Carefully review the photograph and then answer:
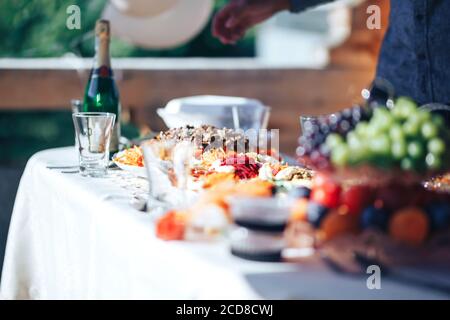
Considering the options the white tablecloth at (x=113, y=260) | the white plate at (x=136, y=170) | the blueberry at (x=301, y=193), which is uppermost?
the blueberry at (x=301, y=193)

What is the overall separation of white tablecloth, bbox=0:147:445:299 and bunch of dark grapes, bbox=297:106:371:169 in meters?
0.17

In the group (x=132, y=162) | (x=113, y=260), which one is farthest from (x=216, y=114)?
(x=113, y=260)

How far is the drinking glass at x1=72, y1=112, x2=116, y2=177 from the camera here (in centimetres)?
177

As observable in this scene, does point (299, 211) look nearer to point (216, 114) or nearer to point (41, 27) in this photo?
point (216, 114)

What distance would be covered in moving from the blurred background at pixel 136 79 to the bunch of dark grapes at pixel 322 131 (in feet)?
7.51

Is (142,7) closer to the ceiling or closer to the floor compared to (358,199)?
closer to the ceiling

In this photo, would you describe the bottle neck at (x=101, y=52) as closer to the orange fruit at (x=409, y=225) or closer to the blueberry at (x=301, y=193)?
the blueberry at (x=301, y=193)

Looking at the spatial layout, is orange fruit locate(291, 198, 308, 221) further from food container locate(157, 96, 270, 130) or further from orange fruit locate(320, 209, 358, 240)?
food container locate(157, 96, 270, 130)

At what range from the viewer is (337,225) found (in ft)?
3.48

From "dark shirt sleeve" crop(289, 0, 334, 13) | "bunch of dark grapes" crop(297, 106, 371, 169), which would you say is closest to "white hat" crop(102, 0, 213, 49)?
"dark shirt sleeve" crop(289, 0, 334, 13)

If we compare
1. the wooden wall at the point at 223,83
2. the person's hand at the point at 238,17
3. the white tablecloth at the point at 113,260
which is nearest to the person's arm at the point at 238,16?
the person's hand at the point at 238,17

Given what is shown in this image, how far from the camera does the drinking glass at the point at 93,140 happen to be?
69.6 inches

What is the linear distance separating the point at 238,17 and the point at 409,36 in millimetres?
565
